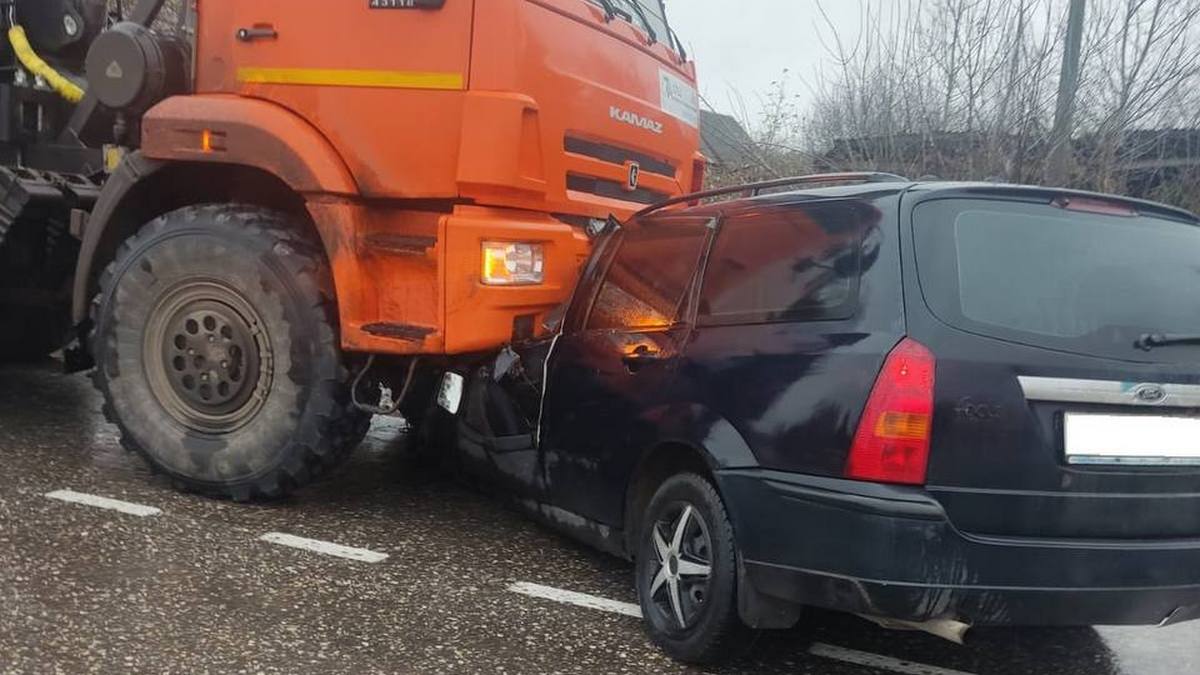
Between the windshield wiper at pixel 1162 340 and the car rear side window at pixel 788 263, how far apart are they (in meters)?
0.80

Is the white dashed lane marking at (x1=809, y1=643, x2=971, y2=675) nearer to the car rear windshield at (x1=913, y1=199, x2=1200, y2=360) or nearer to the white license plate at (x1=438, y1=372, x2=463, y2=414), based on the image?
the car rear windshield at (x1=913, y1=199, x2=1200, y2=360)

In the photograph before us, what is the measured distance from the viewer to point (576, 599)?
4020 millimetres

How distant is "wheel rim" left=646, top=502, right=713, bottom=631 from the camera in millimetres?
3408

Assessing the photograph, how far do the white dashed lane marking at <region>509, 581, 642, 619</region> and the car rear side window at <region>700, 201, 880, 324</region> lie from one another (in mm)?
1179

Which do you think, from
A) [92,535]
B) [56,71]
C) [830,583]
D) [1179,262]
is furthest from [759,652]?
[56,71]

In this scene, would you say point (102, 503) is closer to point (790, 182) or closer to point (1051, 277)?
point (790, 182)

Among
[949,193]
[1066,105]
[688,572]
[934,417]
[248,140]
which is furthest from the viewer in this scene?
[1066,105]

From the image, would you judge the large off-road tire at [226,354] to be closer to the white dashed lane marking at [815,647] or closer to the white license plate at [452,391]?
the white license plate at [452,391]

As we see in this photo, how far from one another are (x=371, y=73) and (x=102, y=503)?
232 centimetres

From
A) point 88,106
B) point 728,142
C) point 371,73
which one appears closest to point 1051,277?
point 371,73

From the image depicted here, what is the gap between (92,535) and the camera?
14.3 feet

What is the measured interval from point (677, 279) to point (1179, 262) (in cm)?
162

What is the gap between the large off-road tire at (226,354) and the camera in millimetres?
4625

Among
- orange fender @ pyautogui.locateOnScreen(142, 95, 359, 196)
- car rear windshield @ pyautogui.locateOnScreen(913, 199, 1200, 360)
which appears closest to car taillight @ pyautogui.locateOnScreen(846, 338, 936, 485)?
car rear windshield @ pyautogui.locateOnScreen(913, 199, 1200, 360)
